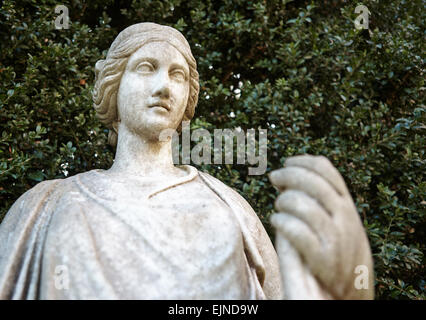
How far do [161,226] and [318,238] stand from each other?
92 cm

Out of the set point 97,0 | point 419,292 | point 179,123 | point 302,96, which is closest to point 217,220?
point 179,123

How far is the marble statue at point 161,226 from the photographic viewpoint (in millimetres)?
2564

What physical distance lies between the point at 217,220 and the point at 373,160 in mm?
2823


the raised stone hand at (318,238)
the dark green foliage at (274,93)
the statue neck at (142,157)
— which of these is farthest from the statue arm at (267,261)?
A: the dark green foliage at (274,93)

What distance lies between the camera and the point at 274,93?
242 inches

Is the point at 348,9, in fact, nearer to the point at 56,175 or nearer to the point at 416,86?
the point at 416,86

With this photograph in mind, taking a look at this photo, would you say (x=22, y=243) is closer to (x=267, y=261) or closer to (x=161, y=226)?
(x=161, y=226)

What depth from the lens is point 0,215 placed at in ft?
16.6

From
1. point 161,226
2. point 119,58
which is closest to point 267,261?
point 161,226

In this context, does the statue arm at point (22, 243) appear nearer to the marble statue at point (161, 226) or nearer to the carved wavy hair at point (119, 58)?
the marble statue at point (161, 226)

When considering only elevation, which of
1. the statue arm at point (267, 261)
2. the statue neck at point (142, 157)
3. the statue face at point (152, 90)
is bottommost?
the statue arm at point (267, 261)

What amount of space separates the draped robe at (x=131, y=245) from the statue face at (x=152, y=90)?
373 mm

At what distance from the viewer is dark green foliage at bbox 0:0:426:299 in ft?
17.9

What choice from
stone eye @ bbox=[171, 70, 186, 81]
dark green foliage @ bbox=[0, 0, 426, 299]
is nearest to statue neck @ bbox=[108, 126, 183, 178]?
stone eye @ bbox=[171, 70, 186, 81]
